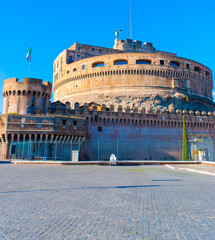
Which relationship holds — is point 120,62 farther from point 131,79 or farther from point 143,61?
point 131,79

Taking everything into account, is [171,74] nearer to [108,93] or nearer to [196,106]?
[196,106]

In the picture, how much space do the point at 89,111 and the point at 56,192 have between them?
25.7 m

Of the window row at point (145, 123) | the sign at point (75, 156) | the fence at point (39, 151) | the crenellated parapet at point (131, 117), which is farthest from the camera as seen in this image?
the window row at point (145, 123)

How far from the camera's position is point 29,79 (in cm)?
3053

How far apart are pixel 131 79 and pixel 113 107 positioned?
15.8 meters

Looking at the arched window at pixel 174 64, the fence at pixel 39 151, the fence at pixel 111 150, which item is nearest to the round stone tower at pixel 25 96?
the fence at pixel 39 151

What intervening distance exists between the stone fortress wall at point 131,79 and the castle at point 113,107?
21 centimetres

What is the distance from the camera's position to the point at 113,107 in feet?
118

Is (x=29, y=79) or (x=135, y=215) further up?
(x=29, y=79)

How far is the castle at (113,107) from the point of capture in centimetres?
2739

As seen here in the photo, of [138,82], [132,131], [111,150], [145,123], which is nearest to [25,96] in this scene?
[111,150]

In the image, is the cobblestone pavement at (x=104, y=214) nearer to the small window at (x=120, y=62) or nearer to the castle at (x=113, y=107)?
the castle at (x=113, y=107)

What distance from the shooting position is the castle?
27391mm

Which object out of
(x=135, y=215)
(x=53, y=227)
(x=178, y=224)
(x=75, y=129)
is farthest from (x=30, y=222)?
(x=75, y=129)
